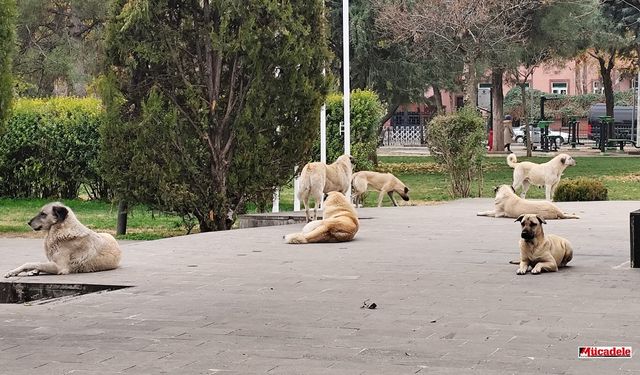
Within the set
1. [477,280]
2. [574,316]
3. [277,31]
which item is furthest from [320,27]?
[574,316]

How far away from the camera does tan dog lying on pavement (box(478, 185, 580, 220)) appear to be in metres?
17.8

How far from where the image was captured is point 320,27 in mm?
18547

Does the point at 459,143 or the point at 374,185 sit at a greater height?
the point at 459,143

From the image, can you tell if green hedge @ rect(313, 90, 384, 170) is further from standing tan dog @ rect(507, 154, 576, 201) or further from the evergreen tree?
the evergreen tree

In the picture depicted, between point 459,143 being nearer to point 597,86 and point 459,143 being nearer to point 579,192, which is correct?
point 579,192

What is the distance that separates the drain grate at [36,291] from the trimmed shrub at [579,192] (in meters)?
14.3

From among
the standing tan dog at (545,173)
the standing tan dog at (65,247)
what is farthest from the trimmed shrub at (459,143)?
the standing tan dog at (65,247)

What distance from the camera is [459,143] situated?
25266 millimetres

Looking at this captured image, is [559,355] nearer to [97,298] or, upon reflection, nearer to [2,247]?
[97,298]

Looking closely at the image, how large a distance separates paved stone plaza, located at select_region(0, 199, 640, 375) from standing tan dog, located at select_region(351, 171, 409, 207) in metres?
7.71

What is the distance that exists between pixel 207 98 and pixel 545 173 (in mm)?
7895

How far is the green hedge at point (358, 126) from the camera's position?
25250mm

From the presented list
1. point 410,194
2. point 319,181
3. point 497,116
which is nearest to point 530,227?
point 319,181

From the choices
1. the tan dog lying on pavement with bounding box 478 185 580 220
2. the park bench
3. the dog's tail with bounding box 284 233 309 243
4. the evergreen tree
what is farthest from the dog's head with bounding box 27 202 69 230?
the park bench
